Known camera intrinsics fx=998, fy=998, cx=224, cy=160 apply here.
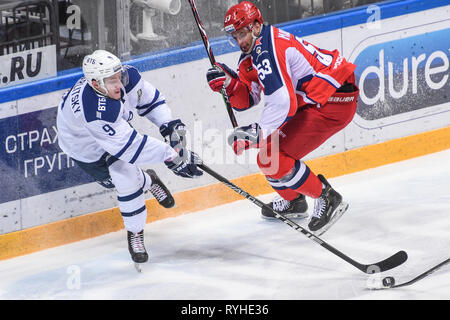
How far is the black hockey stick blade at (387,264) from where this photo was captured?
4430mm

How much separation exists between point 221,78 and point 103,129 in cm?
73

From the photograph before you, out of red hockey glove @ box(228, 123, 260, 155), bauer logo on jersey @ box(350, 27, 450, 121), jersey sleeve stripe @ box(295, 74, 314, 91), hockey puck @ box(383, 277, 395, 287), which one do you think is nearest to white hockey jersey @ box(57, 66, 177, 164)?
red hockey glove @ box(228, 123, 260, 155)

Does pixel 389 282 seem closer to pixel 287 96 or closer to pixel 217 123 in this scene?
pixel 287 96

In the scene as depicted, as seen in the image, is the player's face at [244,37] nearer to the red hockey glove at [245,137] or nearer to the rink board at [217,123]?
the red hockey glove at [245,137]

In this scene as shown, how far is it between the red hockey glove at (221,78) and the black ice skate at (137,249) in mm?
816

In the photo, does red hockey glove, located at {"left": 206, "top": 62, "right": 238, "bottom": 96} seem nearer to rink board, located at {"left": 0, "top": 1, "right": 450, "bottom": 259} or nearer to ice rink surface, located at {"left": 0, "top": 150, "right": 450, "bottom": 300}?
rink board, located at {"left": 0, "top": 1, "right": 450, "bottom": 259}

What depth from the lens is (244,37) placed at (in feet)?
15.6

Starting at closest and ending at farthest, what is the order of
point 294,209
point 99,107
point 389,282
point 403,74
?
point 389,282 < point 99,107 < point 294,209 < point 403,74

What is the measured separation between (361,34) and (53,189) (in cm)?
212

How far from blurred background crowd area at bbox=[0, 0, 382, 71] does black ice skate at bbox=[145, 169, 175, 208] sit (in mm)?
800

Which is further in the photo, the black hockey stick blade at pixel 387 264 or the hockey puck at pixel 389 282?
the black hockey stick blade at pixel 387 264

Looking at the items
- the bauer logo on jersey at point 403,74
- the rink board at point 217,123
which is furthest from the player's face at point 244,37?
the bauer logo on jersey at point 403,74

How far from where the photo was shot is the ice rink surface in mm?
4402

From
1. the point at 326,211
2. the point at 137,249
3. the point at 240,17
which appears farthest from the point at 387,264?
the point at 240,17
